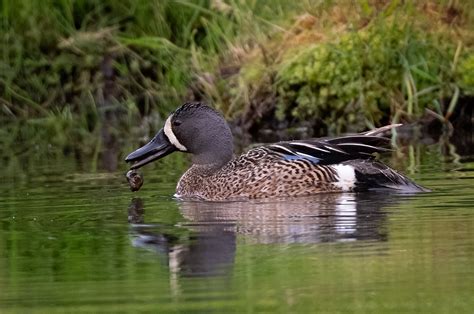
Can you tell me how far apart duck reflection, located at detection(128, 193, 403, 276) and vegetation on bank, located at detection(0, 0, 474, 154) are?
13.9ft

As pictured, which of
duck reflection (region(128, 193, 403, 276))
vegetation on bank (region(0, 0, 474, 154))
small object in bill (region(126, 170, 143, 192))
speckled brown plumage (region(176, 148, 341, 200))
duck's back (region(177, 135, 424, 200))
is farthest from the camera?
vegetation on bank (region(0, 0, 474, 154))

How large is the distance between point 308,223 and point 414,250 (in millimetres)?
1195

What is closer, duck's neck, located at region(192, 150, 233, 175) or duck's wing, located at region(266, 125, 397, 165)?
duck's wing, located at region(266, 125, 397, 165)

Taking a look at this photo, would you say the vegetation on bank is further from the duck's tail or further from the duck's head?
the duck's tail

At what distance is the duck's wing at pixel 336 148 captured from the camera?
9.30 metres

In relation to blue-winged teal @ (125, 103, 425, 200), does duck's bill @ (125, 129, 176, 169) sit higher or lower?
higher

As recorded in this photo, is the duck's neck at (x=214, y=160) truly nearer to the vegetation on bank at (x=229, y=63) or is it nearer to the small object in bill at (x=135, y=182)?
the small object in bill at (x=135, y=182)

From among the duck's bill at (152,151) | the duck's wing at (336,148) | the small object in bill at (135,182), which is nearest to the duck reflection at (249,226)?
the duck's wing at (336,148)

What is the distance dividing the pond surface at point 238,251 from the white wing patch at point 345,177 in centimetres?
12

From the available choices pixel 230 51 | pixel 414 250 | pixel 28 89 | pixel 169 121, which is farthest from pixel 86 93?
pixel 414 250

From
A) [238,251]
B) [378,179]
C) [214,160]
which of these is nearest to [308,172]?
[378,179]

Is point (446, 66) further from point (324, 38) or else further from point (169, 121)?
point (169, 121)

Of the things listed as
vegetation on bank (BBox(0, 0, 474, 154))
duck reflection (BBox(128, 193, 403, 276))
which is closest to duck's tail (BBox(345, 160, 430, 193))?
duck reflection (BBox(128, 193, 403, 276))

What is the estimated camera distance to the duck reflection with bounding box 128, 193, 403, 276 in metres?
7.02
